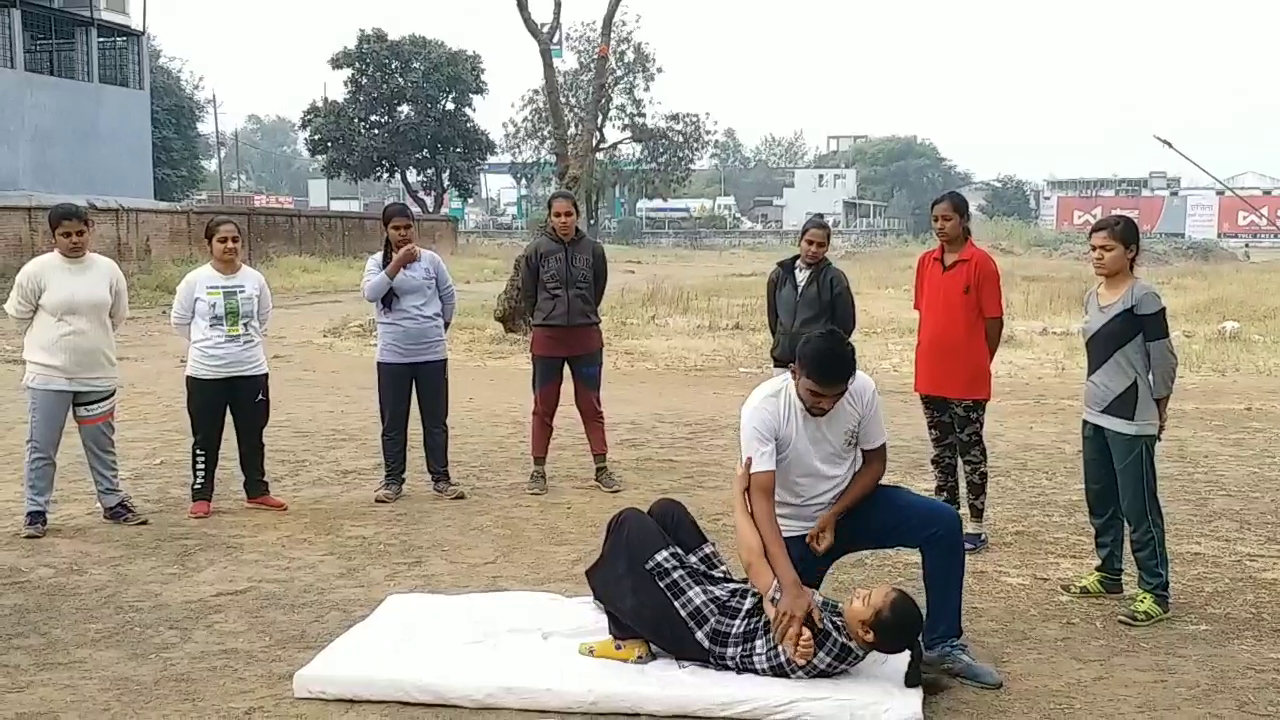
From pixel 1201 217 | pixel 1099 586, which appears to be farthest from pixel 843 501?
pixel 1201 217

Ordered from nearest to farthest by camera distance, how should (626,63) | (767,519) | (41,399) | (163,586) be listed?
(767,519) → (163,586) → (41,399) → (626,63)

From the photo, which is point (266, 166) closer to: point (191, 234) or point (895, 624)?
point (191, 234)

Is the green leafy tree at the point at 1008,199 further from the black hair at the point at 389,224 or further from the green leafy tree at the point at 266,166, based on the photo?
the black hair at the point at 389,224

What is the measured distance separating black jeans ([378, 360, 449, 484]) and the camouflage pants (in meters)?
2.80

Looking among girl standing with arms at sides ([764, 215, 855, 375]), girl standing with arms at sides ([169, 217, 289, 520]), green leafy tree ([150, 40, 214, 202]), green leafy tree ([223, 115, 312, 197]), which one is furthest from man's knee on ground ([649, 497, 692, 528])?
green leafy tree ([223, 115, 312, 197])

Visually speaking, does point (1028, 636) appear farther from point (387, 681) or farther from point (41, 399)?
point (41, 399)

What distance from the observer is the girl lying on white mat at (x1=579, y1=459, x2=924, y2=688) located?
3775 mm

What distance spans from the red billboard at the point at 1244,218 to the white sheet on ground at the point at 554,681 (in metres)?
74.7

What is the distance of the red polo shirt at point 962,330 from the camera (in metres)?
5.72

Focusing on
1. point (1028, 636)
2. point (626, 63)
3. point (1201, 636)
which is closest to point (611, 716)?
point (1028, 636)

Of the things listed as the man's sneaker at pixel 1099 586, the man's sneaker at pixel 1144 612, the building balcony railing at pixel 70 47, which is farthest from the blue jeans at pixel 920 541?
the building balcony railing at pixel 70 47

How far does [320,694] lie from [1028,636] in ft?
8.72

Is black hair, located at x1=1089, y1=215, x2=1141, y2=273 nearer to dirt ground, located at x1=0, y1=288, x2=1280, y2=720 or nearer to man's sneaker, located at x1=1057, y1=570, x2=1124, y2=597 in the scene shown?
man's sneaker, located at x1=1057, y1=570, x2=1124, y2=597

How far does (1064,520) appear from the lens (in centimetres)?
666
